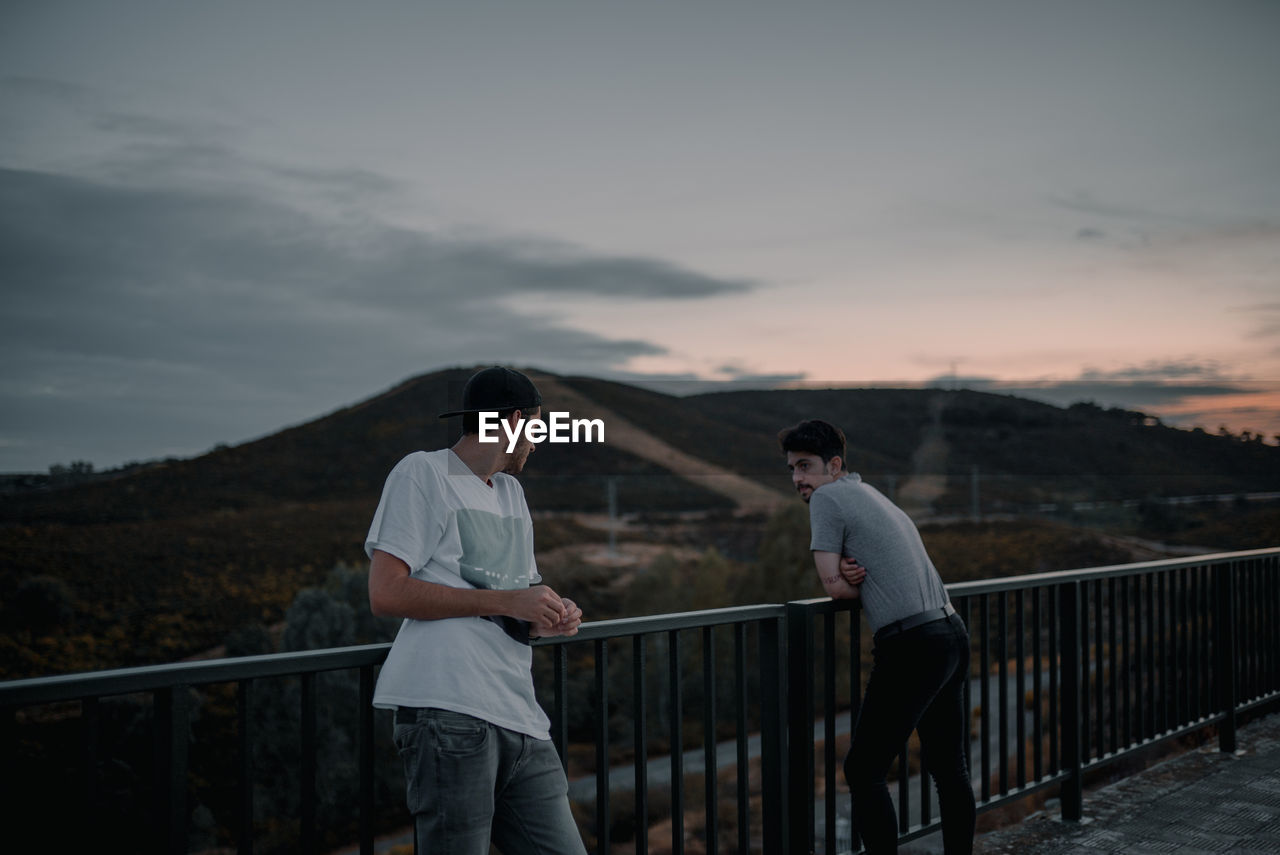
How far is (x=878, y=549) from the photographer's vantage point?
296 centimetres

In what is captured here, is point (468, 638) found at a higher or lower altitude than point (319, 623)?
higher

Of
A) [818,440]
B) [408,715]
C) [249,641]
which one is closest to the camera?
[408,715]

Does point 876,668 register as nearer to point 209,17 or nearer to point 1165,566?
point 1165,566

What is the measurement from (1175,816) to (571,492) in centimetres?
7167

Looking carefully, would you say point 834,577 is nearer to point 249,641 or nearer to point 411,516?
point 411,516

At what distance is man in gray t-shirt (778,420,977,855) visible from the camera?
9.53ft

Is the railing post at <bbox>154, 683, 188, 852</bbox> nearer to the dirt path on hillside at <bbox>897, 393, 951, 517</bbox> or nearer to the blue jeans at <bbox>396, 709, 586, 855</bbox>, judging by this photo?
the blue jeans at <bbox>396, 709, 586, 855</bbox>

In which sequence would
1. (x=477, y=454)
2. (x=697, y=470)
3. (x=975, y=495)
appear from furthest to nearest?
(x=697, y=470) < (x=975, y=495) < (x=477, y=454)

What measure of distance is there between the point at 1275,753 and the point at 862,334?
6600cm

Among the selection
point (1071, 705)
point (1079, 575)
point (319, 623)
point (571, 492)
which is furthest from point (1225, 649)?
point (571, 492)

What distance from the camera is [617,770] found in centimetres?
3647

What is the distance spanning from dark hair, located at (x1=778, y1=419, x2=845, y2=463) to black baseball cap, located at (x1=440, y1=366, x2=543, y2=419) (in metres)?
1.26

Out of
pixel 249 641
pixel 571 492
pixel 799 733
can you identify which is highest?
pixel 799 733

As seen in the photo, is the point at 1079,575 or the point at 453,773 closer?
the point at 453,773
